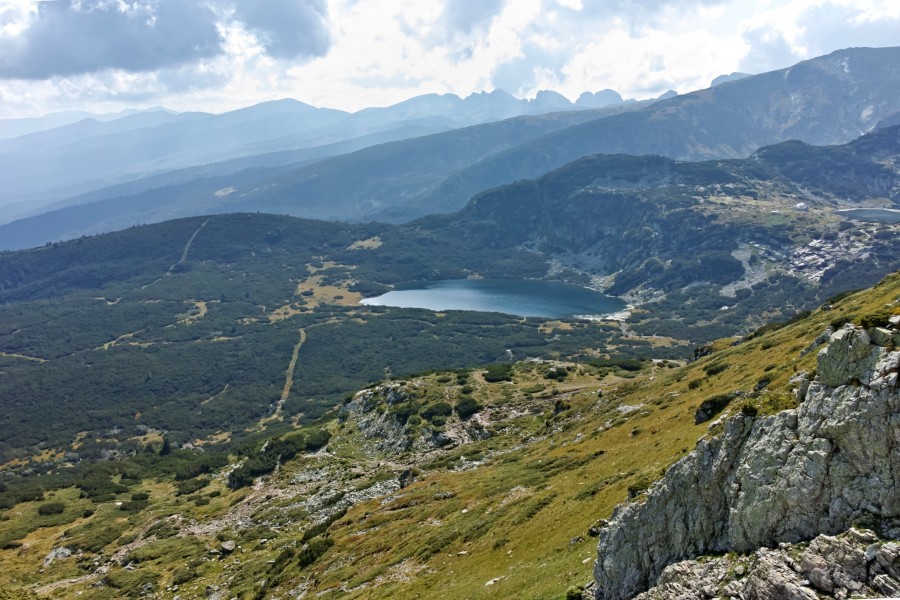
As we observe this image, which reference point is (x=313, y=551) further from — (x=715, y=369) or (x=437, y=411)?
(x=715, y=369)

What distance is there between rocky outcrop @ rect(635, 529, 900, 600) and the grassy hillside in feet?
18.3

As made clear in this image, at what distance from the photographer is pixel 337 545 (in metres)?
53.0

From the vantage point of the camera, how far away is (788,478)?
18.2 metres

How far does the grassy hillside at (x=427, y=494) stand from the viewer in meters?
37.0

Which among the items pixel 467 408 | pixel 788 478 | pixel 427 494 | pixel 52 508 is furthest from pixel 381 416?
pixel 788 478

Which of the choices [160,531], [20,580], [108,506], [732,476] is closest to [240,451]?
[108,506]

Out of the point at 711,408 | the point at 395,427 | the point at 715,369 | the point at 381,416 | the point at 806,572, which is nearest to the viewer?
the point at 806,572

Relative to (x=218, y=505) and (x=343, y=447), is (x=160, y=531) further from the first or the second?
(x=343, y=447)

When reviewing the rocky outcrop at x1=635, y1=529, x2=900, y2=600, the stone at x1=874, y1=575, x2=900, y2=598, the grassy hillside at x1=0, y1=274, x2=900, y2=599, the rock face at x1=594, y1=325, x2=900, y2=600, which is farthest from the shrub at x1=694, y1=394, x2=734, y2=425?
the stone at x1=874, y1=575, x2=900, y2=598

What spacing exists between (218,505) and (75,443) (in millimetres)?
138584

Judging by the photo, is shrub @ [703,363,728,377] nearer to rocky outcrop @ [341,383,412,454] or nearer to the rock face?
the rock face

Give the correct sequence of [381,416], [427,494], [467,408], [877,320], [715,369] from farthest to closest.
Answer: [381,416]
[467,408]
[715,369]
[427,494]
[877,320]

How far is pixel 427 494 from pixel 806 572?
4654cm

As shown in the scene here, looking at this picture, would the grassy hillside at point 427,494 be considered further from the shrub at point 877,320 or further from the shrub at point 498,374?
the shrub at point 877,320
